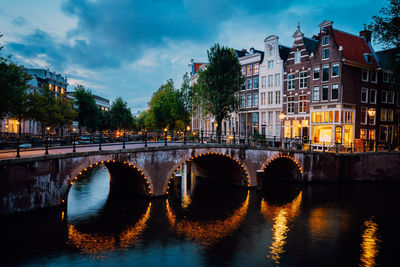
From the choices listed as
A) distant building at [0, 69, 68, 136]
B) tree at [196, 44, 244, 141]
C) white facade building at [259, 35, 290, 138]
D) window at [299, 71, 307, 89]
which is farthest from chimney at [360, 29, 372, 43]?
distant building at [0, 69, 68, 136]

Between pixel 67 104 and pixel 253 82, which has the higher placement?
pixel 253 82

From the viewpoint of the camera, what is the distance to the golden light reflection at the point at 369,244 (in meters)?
12.3

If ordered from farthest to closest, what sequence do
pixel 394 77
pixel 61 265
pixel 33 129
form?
pixel 33 129 < pixel 394 77 < pixel 61 265

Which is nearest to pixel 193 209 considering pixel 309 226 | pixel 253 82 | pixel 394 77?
pixel 309 226

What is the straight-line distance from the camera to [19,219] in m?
14.6

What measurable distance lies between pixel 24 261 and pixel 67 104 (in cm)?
3916

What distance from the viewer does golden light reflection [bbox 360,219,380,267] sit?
12.3 metres

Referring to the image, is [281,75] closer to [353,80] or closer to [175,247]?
[353,80]

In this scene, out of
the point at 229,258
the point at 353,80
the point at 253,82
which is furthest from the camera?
the point at 253,82

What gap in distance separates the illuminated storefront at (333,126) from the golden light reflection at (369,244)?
1914 centimetres

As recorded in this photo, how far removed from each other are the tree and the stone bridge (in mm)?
8082

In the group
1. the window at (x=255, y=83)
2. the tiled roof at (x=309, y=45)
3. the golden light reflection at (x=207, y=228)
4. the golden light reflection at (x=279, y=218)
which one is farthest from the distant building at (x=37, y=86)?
the golden light reflection at (x=279, y=218)

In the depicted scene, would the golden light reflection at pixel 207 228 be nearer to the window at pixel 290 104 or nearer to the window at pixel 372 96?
the window at pixel 290 104

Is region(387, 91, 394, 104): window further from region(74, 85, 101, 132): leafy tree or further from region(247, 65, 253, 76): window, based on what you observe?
region(74, 85, 101, 132): leafy tree
